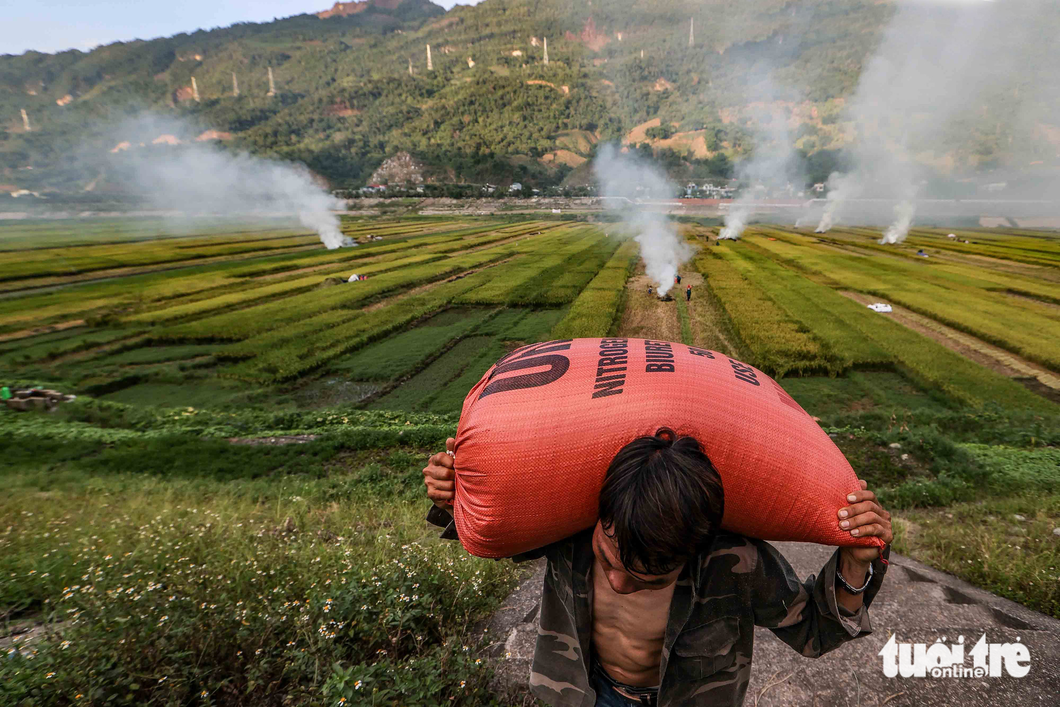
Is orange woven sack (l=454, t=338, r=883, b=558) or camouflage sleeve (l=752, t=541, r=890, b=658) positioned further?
orange woven sack (l=454, t=338, r=883, b=558)

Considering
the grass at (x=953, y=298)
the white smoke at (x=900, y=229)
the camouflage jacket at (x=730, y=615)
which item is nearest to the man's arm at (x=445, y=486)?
the camouflage jacket at (x=730, y=615)

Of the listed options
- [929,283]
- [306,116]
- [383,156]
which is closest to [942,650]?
[929,283]

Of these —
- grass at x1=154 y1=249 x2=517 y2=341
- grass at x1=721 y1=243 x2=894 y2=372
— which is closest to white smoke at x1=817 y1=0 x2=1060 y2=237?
grass at x1=721 y1=243 x2=894 y2=372

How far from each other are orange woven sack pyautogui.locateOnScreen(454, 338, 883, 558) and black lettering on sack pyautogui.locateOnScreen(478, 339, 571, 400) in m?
0.01

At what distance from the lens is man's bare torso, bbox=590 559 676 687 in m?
1.70

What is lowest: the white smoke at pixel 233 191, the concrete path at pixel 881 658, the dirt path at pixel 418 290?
the dirt path at pixel 418 290

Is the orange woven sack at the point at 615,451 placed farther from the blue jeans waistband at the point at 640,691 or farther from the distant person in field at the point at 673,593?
the blue jeans waistband at the point at 640,691

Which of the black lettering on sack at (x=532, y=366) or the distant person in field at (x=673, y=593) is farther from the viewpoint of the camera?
the black lettering on sack at (x=532, y=366)

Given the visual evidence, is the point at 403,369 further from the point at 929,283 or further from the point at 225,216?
the point at 225,216

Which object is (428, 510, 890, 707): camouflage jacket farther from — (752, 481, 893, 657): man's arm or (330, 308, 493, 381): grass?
(330, 308, 493, 381): grass

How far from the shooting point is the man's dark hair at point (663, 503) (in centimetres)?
119

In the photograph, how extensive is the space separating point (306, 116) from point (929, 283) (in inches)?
6566

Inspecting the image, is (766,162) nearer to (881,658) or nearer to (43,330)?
(43,330)

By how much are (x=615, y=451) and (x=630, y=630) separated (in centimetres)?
66
